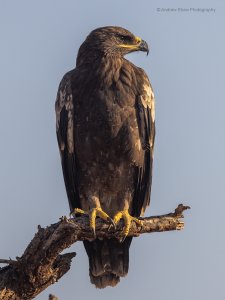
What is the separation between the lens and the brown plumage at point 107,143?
346 inches

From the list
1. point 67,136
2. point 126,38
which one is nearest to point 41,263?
point 67,136

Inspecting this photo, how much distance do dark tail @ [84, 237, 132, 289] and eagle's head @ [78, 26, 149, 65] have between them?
2504mm

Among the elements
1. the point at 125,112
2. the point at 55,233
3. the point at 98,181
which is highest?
the point at 125,112

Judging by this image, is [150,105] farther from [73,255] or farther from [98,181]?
[73,255]

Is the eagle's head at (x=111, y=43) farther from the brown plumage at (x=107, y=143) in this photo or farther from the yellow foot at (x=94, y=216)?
the yellow foot at (x=94, y=216)

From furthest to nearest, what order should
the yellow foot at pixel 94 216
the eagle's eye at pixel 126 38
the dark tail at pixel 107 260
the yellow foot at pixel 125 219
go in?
the eagle's eye at pixel 126 38
the dark tail at pixel 107 260
the yellow foot at pixel 125 219
the yellow foot at pixel 94 216

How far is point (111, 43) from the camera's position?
961 cm

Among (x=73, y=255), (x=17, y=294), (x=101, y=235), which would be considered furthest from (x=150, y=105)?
(x=17, y=294)

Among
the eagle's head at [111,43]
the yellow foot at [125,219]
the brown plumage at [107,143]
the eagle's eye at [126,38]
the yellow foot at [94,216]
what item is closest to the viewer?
the yellow foot at [94,216]

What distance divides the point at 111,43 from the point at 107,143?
1584 millimetres

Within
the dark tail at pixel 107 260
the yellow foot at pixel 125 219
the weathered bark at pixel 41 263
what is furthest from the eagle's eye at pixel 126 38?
the weathered bark at pixel 41 263

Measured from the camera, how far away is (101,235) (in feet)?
26.4

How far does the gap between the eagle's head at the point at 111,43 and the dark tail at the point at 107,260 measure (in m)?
2.50

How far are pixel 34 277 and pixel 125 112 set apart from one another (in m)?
2.61
